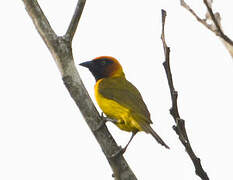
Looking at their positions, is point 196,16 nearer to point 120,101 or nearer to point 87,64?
point 120,101

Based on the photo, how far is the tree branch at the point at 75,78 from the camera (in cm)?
326

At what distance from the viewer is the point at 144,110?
16.6 feet

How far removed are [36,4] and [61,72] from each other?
622mm

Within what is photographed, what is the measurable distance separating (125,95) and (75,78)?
1913 mm

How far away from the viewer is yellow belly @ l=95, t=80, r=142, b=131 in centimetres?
494

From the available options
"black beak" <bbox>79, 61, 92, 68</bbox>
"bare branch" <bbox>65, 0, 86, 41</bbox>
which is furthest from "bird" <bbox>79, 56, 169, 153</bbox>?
"bare branch" <bbox>65, 0, 86, 41</bbox>

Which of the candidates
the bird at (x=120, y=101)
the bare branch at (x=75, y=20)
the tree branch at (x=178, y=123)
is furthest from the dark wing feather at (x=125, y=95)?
the tree branch at (x=178, y=123)

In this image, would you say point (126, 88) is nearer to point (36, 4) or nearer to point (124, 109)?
point (124, 109)

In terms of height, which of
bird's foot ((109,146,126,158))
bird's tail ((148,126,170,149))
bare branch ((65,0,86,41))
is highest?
bare branch ((65,0,86,41))

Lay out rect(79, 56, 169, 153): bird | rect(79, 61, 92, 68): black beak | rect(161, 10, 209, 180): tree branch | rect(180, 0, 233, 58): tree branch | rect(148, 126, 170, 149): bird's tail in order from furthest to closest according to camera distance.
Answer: rect(79, 61, 92, 68): black beak, rect(79, 56, 169, 153): bird, rect(148, 126, 170, 149): bird's tail, rect(180, 0, 233, 58): tree branch, rect(161, 10, 209, 180): tree branch

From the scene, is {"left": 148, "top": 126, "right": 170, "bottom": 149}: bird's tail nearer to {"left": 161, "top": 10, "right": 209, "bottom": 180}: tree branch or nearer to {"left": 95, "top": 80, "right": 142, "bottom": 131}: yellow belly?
{"left": 95, "top": 80, "right": 142, "bottom": 131}: yellow belly

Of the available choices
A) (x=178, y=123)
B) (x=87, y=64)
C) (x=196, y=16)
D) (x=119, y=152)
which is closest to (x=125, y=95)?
(x=87, y=64)

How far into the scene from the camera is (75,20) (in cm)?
369

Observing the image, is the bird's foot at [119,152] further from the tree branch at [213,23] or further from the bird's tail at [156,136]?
the tree branch at [213,23]
